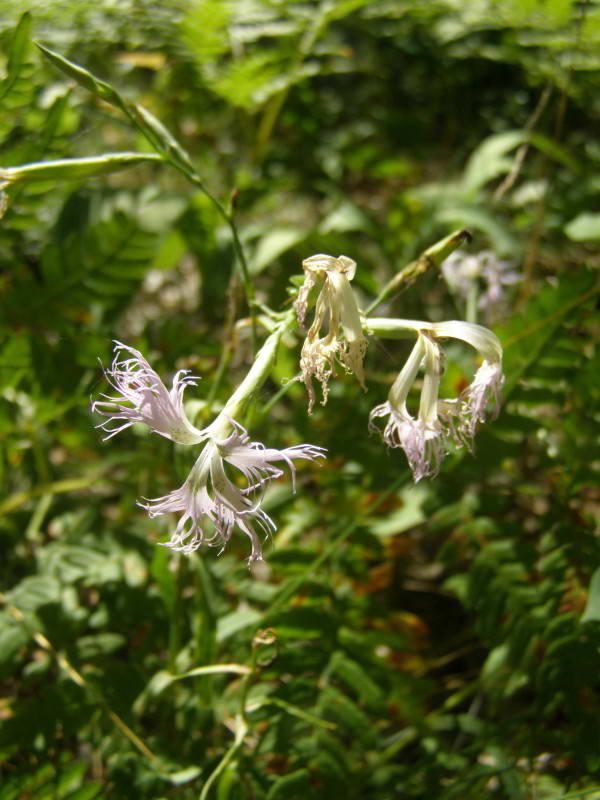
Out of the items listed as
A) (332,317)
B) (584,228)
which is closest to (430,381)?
(332,317)

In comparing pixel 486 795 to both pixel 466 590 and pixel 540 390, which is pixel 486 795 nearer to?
pixel 466 590

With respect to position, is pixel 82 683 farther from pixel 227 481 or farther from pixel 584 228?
pixel 584 228

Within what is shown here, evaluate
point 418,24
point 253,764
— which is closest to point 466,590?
point 253,764

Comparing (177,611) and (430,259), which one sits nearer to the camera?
(430,259)

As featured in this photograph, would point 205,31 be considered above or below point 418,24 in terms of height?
above

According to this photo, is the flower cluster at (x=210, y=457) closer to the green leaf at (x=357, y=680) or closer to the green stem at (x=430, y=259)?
the green stem at (x=430, y=259)

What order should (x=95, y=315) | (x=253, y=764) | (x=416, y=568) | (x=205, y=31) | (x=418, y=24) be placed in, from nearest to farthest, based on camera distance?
1. (x=253, y=764)
2. (x=95, y=315)
3. (x=416, y=568)
4. (x=205, y=31)
5. (x=418, y=24)
